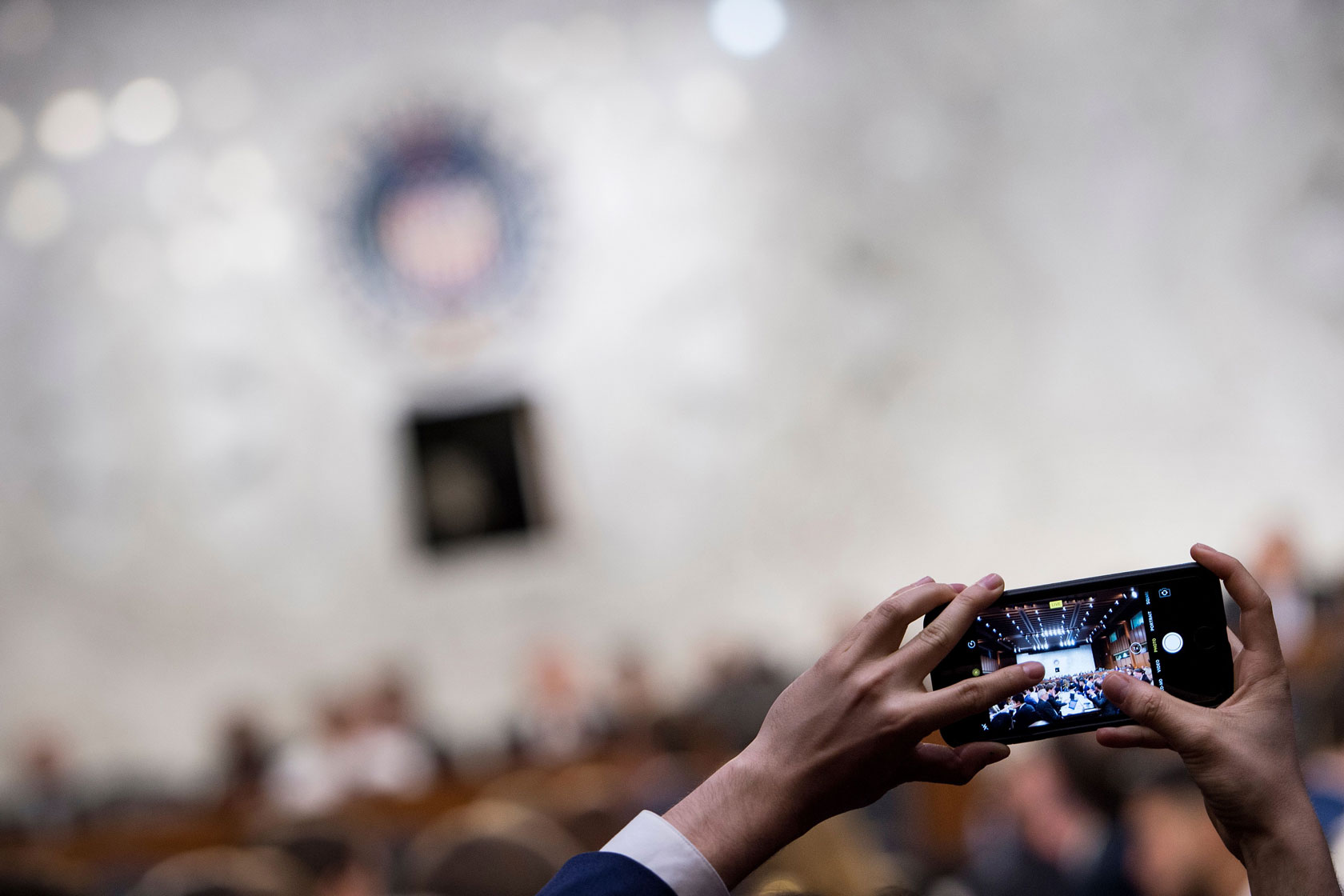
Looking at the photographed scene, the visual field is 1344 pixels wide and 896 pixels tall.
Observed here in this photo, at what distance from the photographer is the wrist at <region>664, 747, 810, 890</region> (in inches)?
31.8

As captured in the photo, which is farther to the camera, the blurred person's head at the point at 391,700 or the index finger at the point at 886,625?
the blurred person's head at the point at 391,700

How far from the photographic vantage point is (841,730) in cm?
81

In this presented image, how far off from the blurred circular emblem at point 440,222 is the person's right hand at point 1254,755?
8.16 meters

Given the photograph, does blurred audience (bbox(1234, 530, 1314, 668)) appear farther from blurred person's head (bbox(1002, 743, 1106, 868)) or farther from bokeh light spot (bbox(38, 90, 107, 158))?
bokeh light spot (bbox(38, 90, 107, 158))

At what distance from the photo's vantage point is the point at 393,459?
342 inches

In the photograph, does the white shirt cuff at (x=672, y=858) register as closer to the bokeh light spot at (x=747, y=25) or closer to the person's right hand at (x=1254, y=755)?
the person's right hand at (x=1254, y=755)

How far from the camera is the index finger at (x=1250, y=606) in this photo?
0.89 m

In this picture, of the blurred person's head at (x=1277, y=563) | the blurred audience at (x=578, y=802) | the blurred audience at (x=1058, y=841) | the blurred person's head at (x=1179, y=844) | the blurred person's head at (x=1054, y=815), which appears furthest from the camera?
the blurred person's head at (x=1277, y=563)

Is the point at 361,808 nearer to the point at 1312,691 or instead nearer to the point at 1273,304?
the point at 1312,691

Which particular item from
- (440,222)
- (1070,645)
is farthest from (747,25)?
(1070,645)

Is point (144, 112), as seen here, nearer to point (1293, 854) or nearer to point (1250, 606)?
point (1250, 606)

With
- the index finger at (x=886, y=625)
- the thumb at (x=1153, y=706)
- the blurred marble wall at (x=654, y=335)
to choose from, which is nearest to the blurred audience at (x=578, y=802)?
the thumb at (x=1153, y=706)

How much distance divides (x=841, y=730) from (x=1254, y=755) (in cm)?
32

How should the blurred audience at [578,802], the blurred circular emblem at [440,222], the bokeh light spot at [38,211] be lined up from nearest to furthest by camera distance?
the blurred audience at [578,802], the blurred circular emblem at [440,222], the bokeh light spot at [38,211]
